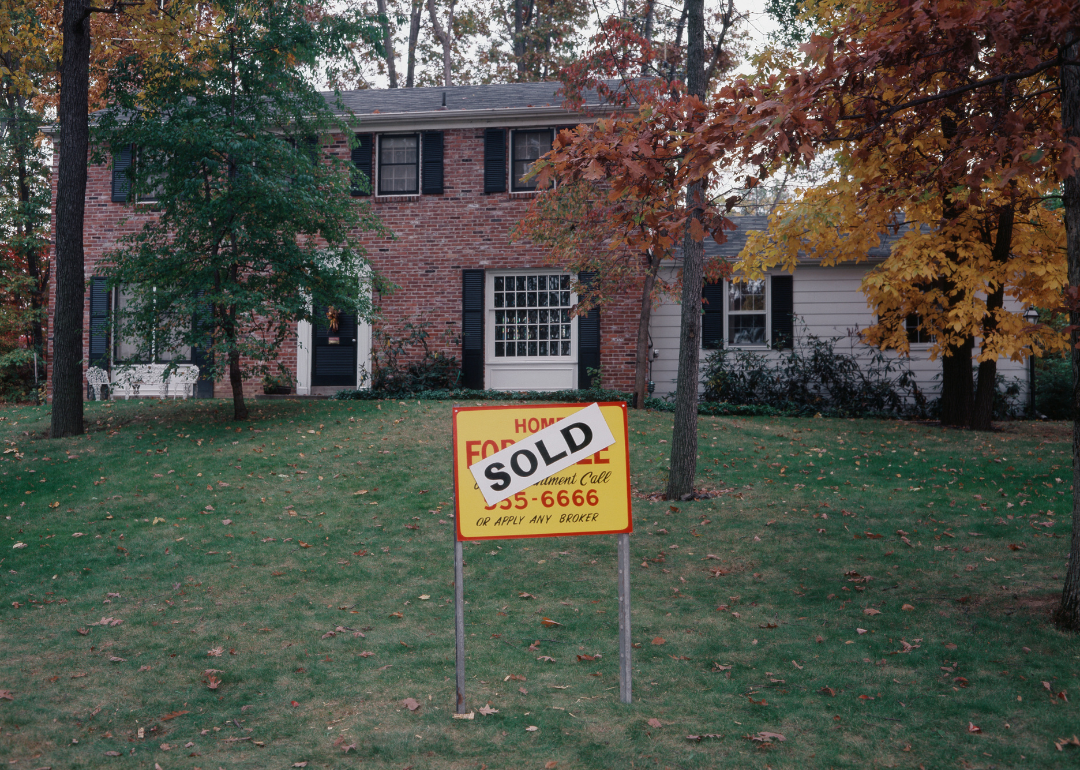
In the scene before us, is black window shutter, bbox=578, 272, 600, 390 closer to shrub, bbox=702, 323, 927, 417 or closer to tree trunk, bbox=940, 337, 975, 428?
shrub, bbox=702, 323, 927, 417

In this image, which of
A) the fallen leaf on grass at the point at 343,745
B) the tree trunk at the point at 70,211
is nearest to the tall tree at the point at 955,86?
the fallen leaf on grass at the point at 343,745

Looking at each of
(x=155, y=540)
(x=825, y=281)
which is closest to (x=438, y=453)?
(x=155, y=540)

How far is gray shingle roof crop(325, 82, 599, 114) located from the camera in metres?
17.8

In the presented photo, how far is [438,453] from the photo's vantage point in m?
10.9

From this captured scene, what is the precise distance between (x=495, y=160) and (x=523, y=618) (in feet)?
42.2

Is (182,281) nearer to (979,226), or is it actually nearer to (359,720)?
(359,720)

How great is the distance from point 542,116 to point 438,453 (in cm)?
861

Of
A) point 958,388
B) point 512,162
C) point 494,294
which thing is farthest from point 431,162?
point 958,388

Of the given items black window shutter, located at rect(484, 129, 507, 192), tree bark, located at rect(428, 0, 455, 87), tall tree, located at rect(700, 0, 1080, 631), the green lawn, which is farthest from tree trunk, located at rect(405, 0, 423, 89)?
tall tree, located at rect(700, 0, 1080, 631)

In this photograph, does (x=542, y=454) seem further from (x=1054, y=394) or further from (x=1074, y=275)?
(x=1054, y=394)

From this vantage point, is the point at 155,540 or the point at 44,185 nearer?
the point at 155,540

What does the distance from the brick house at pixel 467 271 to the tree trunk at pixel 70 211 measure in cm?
460

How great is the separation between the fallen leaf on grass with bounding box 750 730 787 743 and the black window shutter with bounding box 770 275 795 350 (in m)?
13.6

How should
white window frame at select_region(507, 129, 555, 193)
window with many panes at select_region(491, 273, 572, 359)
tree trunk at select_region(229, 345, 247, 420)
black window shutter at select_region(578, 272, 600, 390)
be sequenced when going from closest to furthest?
tree trunk at select_region(229, 345, 247, 420) → black window shutter at select_region(578, 272, 600, 390) → white window frame at select_region(507, 129, 555, 193) → window with many panes at select_region(491, 273, 572, 359)
